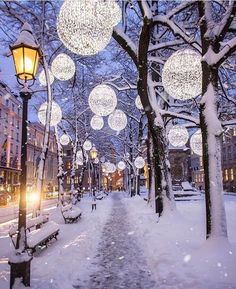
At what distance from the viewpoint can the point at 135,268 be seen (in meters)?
7.49

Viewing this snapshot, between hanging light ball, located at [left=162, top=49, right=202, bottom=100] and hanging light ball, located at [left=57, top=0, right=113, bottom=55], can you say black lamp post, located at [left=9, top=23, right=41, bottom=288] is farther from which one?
hanging light ball, located at [left=162, top=49, right=202, bottom=100]

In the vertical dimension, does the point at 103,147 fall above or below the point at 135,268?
above

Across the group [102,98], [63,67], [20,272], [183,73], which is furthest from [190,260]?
[63,67]

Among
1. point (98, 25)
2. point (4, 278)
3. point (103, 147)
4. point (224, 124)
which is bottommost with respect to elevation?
point (4, 278)

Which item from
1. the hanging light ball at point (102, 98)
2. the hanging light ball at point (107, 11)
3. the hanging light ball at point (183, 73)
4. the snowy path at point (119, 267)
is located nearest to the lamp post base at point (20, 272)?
the snowy path at point (119, 267)

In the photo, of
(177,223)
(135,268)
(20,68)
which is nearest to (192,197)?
(177,223)

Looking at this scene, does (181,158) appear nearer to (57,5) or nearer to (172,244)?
(57,5)

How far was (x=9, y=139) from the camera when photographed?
176 ft

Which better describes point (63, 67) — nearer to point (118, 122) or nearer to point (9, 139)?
point (118, 122)

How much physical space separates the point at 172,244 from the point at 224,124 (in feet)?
11.9

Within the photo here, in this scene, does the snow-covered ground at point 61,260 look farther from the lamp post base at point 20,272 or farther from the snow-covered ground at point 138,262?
the lamp post base at point 20,272

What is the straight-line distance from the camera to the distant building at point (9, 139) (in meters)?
49.8

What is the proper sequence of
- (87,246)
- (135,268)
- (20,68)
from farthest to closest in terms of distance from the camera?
(87,246)
(135,268)
(20,68)

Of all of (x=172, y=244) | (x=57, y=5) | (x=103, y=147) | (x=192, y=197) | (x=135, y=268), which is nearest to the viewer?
(x=135, y=268)
